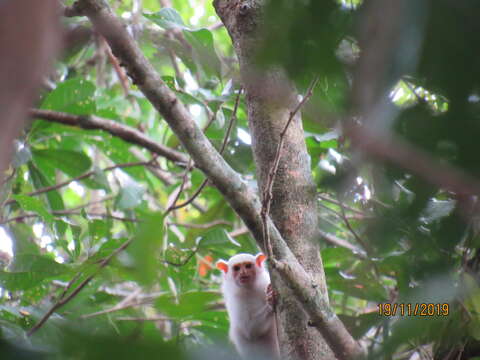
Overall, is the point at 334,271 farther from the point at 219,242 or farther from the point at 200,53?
the point at 200,53

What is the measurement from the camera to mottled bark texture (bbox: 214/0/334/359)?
7.20 feet

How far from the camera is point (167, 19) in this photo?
3.09 metres

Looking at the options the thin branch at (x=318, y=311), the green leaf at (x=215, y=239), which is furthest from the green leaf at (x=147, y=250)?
the green leaf at (x=215, y=239)

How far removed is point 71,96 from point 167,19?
4.43ft

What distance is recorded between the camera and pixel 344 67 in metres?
1.07

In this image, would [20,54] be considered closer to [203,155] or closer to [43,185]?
[203,155]

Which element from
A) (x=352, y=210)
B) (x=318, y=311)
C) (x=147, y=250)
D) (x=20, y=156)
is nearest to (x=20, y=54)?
(x=147, y=250)

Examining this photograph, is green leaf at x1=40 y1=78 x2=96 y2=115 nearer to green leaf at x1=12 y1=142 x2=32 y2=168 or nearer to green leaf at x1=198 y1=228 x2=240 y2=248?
green leaf at x1=12 y1=142 x2=32 y2=168

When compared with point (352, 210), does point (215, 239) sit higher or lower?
lower

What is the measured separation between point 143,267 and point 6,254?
3557 mm

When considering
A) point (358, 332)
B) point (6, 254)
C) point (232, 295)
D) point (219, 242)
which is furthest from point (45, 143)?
point (358, 332)
